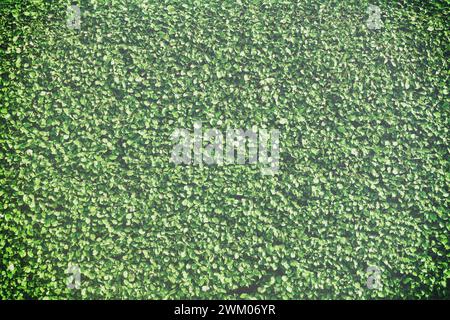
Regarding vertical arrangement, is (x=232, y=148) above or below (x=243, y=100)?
below

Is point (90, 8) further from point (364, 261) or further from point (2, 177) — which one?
point (364, 261)

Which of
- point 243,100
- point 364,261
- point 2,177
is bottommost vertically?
point 364,261

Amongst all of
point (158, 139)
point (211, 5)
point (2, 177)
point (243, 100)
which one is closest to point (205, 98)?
point (243, 100)
